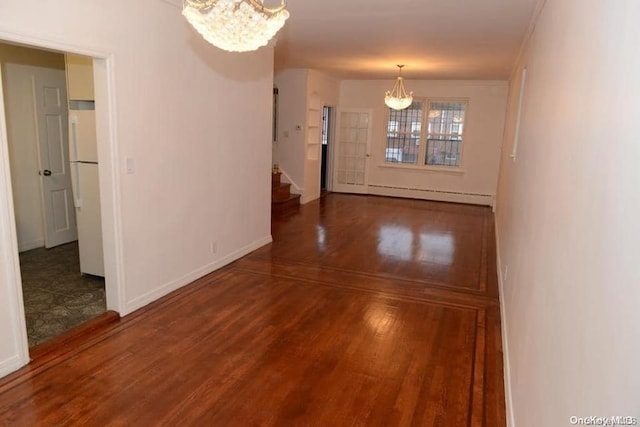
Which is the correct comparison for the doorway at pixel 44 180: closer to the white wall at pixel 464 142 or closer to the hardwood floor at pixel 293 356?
the hardwood floor at pixel 293 356

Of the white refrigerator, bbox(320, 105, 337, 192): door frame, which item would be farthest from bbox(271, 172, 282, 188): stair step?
the white refrigerator

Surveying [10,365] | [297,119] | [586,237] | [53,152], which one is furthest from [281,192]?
[586,237]

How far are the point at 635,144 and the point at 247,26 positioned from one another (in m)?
1.71

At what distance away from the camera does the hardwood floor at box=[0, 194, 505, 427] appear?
243 cm

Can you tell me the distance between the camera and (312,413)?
2.43m

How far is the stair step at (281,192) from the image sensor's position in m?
7.98

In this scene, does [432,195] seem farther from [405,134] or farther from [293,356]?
[293,356]

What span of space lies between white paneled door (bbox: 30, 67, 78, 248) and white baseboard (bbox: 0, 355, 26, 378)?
296cm

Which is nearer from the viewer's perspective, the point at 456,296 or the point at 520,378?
the point at 520,378

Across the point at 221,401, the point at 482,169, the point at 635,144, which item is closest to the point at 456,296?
the point at 221,401

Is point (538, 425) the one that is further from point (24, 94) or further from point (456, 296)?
point (24, 94)

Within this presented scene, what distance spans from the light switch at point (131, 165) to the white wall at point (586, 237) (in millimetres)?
2889

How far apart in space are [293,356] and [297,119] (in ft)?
20.7

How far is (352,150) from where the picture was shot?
1027cm
